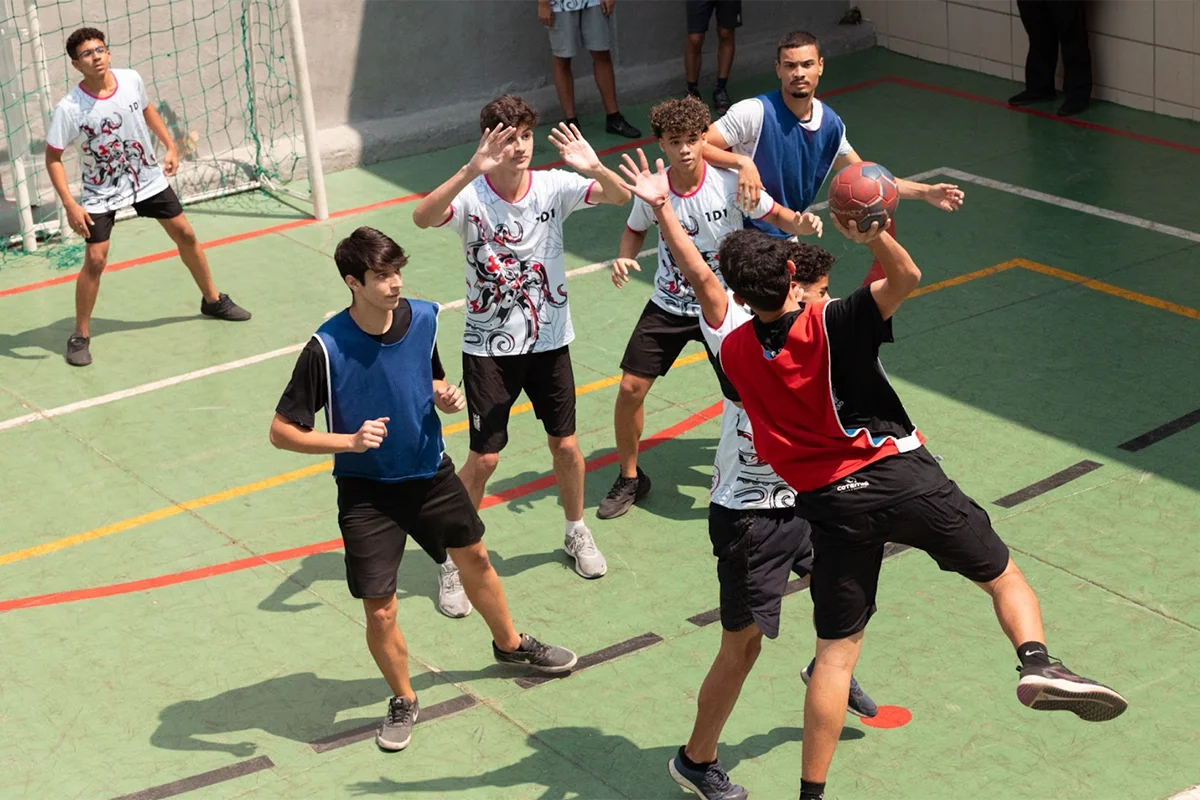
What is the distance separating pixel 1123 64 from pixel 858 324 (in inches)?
445

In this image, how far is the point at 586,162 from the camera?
23.9 ft

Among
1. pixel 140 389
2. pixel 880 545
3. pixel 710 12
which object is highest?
pixel 710 12

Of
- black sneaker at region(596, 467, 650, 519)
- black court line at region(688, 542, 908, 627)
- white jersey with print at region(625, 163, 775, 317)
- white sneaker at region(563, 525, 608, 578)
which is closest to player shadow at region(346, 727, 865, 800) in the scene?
black court line at region(688, 542, 908, 627)

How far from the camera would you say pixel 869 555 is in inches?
225

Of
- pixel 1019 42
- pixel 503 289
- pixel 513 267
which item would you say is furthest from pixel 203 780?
pixel 1019 42

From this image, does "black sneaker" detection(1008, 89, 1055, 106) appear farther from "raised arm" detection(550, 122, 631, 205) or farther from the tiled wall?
"raised arm" detection(550, 122, 631, 205)

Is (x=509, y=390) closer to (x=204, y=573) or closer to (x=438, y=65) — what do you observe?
(x=204, y=573)

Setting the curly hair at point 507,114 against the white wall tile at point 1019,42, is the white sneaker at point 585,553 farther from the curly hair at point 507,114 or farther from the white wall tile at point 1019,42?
the white wall tile at point 1019,42

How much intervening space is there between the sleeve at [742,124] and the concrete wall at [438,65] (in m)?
7.08

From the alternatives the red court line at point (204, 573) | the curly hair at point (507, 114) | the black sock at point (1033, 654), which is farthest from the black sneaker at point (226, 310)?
the black sock at point (1033, 654)

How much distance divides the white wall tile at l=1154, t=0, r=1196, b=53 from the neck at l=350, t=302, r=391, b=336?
10.9m

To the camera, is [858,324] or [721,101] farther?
[721,101]

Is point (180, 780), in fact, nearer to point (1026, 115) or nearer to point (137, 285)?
point (137, 285)

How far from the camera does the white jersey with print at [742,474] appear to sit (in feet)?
20.6
